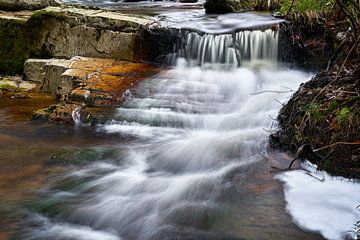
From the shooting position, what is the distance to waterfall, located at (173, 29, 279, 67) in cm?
853

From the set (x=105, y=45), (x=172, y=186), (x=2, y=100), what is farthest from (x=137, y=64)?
Result: (x=172, y=186)

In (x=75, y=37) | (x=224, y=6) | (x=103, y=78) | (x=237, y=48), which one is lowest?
(x=103, y=78)

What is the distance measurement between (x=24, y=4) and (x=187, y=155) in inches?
279

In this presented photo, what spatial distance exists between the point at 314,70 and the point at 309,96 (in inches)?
119

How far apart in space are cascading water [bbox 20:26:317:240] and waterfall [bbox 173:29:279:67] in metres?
0.02

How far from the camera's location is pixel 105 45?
29.8 ft

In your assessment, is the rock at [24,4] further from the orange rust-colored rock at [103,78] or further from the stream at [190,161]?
the stream at [190,161]

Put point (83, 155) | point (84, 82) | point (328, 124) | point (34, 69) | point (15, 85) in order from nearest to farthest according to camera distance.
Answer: point (328, 124)
point (83, 155)
point (84, 82)
point (15, 85)
point (34, 69)

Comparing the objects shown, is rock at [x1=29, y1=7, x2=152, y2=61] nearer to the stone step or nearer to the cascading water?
the stone step

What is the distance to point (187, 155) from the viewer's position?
5.62 m

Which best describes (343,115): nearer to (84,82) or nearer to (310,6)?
(310,6)

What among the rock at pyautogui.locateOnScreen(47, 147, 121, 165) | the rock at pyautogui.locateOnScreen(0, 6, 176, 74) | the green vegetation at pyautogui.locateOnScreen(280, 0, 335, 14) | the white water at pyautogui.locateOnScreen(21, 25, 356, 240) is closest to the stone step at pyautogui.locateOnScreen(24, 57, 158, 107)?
the rock at pyautogui.locateOnScreen(0, 6, 176, 74)

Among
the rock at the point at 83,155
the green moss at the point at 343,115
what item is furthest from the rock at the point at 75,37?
the green moss at the point at 343,115

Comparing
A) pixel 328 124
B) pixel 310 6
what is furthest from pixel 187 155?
pixel 310 6
